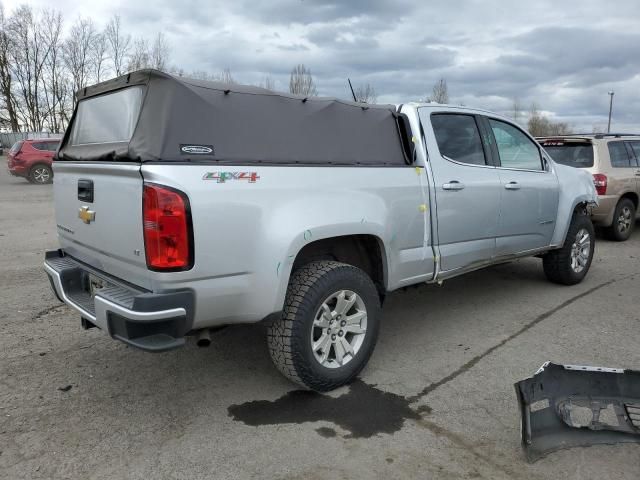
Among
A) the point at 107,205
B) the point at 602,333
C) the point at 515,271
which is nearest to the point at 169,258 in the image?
the point at 107,205

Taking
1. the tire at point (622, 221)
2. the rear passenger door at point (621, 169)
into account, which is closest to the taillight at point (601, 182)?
the rear passenger door at point (621, 169)

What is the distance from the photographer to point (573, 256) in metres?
5.86

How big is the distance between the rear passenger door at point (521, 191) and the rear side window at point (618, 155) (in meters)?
3.67

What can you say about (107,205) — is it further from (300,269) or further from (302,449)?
(302,449)

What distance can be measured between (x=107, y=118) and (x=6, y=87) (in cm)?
5153

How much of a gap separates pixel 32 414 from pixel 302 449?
5.39 feet

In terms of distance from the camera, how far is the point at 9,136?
4594 centimetres

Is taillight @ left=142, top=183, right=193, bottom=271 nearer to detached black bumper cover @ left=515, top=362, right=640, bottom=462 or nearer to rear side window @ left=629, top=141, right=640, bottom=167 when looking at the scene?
detached black bumper cover @ left=515, top=362, right=640, bottom=462

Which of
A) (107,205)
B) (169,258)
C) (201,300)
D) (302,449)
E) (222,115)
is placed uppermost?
(222,115)

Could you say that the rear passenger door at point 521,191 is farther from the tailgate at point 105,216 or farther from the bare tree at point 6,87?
the bare tree at point 6,87

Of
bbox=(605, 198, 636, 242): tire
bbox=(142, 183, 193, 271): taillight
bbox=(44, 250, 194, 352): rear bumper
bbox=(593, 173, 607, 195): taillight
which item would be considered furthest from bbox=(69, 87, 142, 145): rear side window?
bbox=(605, 198, 636, 242): tire

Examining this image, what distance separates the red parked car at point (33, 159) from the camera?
18203 millimetres

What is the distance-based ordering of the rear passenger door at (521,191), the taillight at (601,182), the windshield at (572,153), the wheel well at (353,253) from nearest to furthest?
the wheel well at (353,253) → the rear passenger door at (521,191) → the taillight at (601,182) → the windshield at (572,153)

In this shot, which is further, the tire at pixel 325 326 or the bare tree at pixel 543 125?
the bare tree at pixel 543 125
